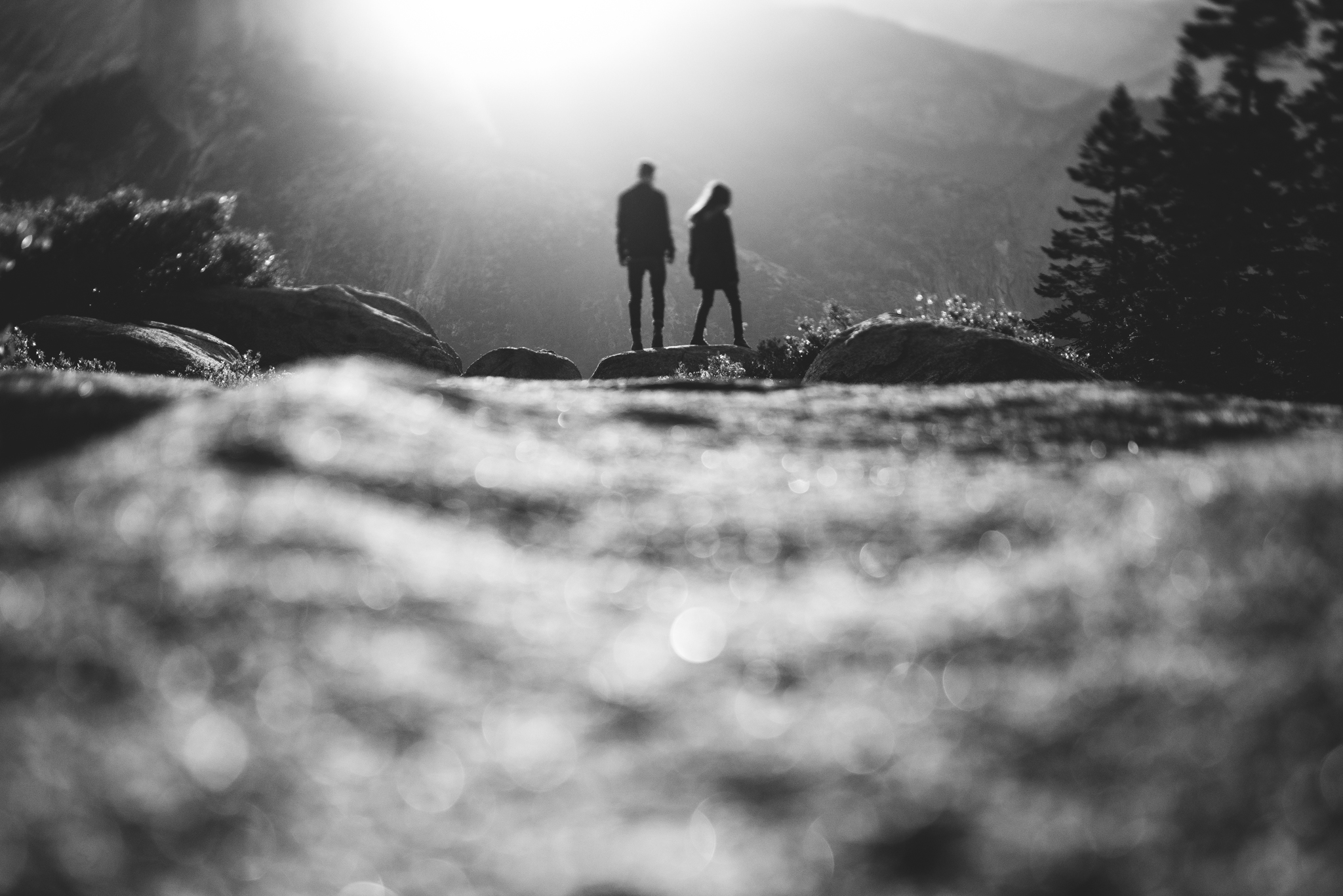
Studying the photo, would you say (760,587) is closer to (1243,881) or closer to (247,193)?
(1243,881)

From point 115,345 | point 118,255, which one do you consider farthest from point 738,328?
point 118,255

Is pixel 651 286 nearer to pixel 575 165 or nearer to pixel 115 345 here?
pixel 115 345

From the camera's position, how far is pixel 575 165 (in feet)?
144

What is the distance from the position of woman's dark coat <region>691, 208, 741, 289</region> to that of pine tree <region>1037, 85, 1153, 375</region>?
Answer: 228 inches

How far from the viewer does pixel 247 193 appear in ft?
121

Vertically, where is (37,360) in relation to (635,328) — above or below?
below

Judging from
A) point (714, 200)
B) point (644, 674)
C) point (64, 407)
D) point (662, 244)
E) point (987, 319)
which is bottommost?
point (644, 674)

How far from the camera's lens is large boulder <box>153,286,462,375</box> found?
12.9 meters

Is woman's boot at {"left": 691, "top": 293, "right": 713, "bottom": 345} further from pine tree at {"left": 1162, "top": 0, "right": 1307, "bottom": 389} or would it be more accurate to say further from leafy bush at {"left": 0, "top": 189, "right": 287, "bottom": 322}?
leafy bush at {"left": 0, "top": 189, "right": 287, "bottom": 322}

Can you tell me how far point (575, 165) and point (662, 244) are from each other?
1368 inches

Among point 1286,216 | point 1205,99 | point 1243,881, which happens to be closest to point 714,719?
point 1243,881

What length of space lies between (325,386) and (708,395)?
4.27 feet

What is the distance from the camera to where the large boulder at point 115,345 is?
9.09 m

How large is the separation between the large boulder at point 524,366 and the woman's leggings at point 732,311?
1.76m
